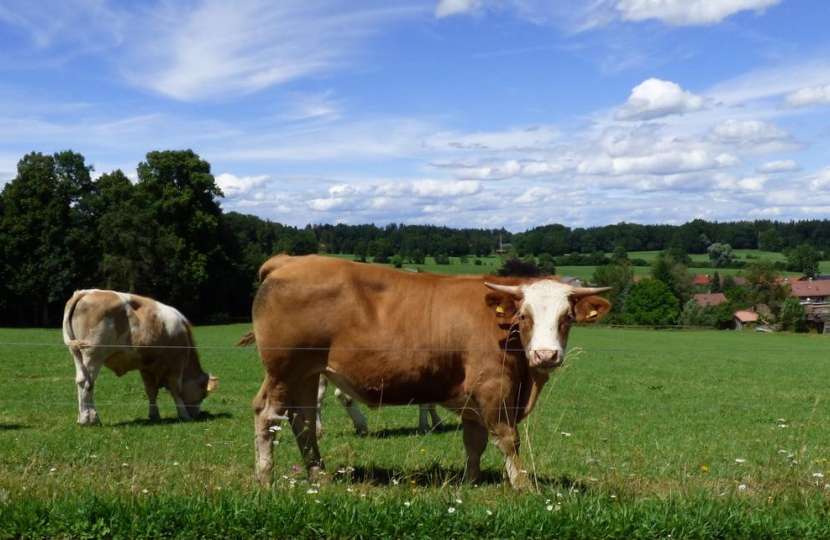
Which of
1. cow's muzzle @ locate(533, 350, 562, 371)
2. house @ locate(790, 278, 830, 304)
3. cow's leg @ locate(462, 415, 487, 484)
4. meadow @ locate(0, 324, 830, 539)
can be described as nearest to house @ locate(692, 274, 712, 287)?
house @ locate(790, 278, 830, 304)

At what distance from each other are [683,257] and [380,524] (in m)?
112

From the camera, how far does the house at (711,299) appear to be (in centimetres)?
10118

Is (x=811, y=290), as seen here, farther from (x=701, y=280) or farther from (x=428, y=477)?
(x=428, y=477)

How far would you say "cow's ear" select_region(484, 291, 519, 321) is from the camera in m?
7.65

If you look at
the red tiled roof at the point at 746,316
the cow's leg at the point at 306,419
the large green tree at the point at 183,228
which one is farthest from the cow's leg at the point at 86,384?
the red tiled roof at the point at 746,316

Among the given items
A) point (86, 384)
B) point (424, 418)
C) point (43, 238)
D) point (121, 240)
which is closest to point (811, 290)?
point (121, 240)

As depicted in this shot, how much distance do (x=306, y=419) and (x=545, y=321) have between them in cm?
260

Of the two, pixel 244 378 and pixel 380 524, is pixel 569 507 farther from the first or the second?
pixel 244 378

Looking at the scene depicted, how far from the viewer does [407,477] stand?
22.6 feet

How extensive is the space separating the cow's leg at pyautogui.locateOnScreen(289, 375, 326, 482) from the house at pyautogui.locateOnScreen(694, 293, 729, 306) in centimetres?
9768

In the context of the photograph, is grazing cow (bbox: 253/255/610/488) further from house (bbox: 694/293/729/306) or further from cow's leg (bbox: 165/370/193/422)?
house (bbox: 694/293/729/306)

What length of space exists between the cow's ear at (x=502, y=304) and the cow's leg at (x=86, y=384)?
812 cm

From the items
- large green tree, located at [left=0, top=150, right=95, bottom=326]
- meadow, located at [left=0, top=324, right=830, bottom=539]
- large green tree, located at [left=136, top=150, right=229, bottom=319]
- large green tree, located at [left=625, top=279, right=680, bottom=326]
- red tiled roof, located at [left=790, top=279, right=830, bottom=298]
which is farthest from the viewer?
red tiled roof, located at [left=790, top=279, right=830, bottom=298]

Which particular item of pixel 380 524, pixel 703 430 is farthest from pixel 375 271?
pixel 703 430
